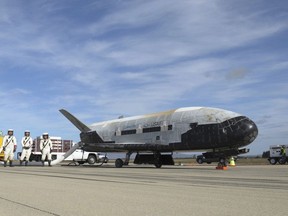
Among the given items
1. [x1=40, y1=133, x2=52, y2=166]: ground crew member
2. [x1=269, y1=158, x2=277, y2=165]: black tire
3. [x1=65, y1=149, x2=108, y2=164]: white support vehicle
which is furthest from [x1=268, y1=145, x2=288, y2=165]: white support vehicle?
[x1=40, y1=133, x2=52, y2=166]: ground crew member

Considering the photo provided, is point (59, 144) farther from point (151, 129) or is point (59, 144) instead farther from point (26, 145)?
point (151, 129)

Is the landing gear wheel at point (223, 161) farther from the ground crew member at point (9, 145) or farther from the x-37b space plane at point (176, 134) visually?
the ground crew member at point (9, 145)

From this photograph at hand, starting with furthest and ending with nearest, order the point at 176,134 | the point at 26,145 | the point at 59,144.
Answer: the point at 59,144 → the point at 26,145 → the point at 176,134

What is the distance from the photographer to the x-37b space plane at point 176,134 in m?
20.1

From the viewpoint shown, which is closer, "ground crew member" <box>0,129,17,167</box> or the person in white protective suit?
"ground crew member" <box>0,129,17,167</box>

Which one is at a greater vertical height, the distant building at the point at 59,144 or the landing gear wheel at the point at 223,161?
the distant building at the point at 59,144

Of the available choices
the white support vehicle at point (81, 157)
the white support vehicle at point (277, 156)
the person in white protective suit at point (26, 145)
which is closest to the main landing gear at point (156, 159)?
the person in white protective suit at point (26, 145)

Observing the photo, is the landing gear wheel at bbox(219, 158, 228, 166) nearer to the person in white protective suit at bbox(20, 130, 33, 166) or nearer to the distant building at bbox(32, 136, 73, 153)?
the person in white protective suit at bbox(20, 130, 33, 166)

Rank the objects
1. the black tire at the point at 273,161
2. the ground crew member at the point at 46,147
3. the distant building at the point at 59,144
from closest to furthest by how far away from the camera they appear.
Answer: the ground crew member at the point at 46,147, the distant building at the point at 59,144, the black tire at the point at 273,161

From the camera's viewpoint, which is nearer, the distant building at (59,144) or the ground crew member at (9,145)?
the ground crew member at (9,145)

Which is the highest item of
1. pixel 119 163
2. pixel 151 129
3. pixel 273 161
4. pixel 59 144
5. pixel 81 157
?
pixel 151 129

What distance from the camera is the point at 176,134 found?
71.4 feet

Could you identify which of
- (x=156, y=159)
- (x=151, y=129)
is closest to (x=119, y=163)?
(x=156, y=159)

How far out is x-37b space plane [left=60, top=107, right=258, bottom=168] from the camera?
66.0 feet
